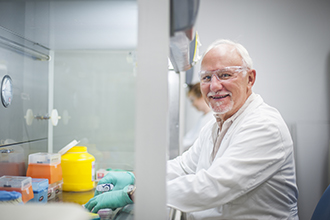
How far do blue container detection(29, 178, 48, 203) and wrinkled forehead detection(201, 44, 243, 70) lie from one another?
893 mm

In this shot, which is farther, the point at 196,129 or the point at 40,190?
the point at 196,129

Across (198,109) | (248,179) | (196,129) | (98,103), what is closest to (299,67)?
(198,109)

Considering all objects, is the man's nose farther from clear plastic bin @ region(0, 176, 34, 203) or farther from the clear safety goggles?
clear plastic bin @ region(0, 176, 34, 203)

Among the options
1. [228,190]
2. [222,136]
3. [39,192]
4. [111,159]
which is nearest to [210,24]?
[222,136]

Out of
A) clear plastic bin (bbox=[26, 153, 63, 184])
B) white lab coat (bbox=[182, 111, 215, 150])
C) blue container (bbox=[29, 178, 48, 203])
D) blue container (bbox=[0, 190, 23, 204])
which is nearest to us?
blue container (bbox=[0, 190, 23, 204])

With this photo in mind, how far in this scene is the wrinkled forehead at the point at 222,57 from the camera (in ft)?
4.09

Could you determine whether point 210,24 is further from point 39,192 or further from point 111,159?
point 39,192

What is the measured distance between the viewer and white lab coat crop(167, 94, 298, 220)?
87 centimetres

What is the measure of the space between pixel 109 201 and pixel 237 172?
1.51 ft

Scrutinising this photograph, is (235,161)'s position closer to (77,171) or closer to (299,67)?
(77,171)

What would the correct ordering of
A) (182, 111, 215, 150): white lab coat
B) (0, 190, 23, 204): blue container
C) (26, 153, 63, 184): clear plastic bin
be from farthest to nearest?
(182, 111, 215, 150): white lab coat → (26, 153, 63, 184): clear plastic bin → (0, 190, 23, 204): blue container

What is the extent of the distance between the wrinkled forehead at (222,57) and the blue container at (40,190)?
0.89 m

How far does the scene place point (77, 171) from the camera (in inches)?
41.3

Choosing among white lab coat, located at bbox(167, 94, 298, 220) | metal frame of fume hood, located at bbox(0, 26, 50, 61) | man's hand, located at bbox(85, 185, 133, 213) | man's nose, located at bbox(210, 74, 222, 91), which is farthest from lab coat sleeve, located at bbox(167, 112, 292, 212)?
metal frame of fume hood, located at bbox(0, 26, 50, 61)
